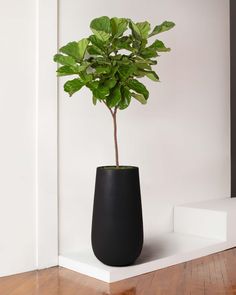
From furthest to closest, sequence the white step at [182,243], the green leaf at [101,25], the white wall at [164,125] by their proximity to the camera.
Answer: the white wall at [164,125] < the white step at [182,243] < the green leaf at [101,25]

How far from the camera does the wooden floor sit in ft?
9.26

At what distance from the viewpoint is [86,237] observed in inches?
141

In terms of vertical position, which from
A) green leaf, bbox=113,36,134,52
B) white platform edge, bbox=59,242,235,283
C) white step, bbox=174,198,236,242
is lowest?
white platform edge, bbox=59,242,235,283

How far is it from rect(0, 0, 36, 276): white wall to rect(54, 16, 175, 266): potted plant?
327 millimetres

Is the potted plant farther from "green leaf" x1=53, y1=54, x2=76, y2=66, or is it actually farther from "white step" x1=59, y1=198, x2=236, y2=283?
"white step" x1=59, y1=198, x2=236, y2=283

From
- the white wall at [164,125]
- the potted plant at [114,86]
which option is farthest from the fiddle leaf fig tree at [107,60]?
the white wall at [164,125]

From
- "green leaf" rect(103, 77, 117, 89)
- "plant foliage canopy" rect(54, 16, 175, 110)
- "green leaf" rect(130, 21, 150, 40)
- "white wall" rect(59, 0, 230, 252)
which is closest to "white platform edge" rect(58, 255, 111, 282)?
"white wall" rect(59, 0, 230, 252)

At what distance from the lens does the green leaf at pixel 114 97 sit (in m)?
2.99

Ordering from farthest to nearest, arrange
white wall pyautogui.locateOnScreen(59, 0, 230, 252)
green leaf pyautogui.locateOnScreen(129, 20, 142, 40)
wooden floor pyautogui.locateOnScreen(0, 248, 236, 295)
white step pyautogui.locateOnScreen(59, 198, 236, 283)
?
white wall pyautogui.locateOnScreen(59, 0, 230, 252)
white step pyautogui.locateOnScreen(59, 198, 236, 283)
green leaf pyautogui.locateOnScreen(129, 20, 142, 40)
wooden floor pyautogui.locateOnScreen(0, 248, 236, 295)

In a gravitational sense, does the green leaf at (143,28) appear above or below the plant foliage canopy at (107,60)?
above

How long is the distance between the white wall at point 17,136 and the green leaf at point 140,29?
711 mm

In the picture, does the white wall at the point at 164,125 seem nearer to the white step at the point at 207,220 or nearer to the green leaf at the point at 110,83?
the white step at the point at 207,220

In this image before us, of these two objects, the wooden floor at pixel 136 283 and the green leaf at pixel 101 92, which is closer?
the wooden floor at pixel 136 283

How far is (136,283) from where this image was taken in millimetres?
3002
